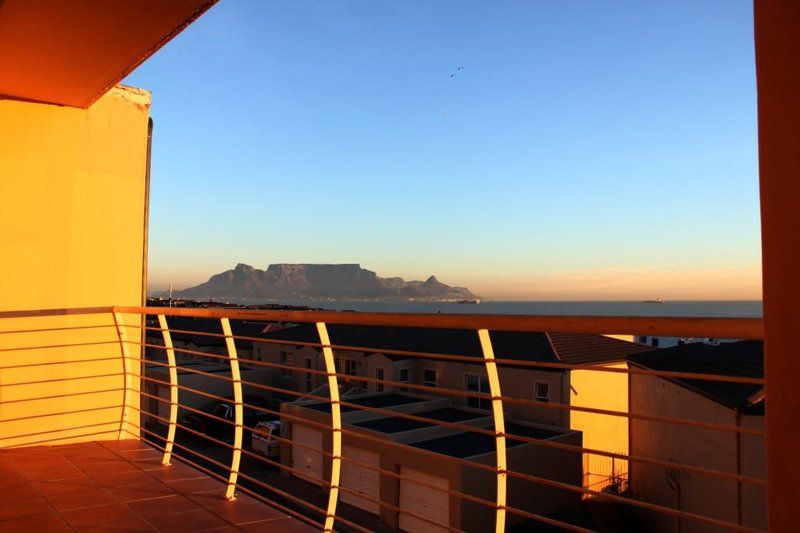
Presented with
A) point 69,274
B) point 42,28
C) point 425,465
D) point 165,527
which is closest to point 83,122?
point 69,274

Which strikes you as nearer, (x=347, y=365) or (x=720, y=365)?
(x=720, y=365)

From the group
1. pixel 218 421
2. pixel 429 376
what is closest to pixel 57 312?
pixel 218 421

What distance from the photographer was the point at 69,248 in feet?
13.4

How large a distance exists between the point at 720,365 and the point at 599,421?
7864 millimetres

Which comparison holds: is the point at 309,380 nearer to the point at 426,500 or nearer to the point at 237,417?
the point at 426,500

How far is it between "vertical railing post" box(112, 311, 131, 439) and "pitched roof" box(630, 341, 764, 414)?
5695mm

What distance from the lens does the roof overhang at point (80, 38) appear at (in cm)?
262

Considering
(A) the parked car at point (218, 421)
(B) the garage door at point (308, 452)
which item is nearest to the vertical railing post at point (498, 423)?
(B) the garage door at point (308, 452)

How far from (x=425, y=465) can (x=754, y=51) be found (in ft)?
37.6

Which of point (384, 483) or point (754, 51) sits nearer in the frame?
point (754, 51)

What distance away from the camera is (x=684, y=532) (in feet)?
41.2

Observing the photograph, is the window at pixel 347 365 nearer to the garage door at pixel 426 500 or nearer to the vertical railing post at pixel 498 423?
the garage door at pixel 426 500

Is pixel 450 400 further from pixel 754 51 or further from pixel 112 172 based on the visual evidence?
pixel 754 51

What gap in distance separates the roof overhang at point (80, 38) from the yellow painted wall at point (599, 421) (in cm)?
1464
